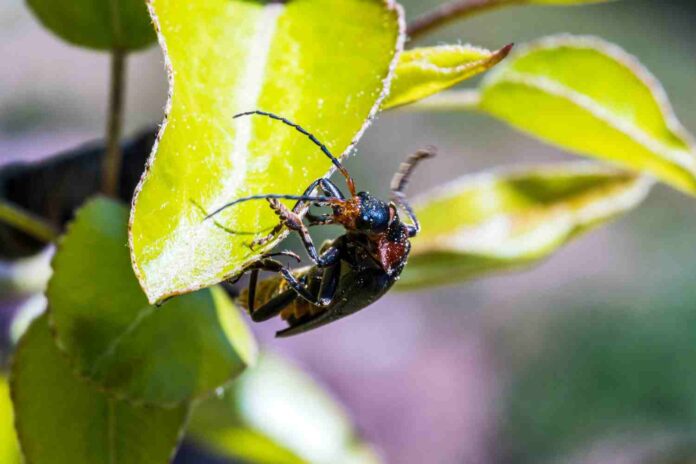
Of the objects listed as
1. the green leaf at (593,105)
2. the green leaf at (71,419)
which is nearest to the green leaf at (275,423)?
the green leaf at (71,419)

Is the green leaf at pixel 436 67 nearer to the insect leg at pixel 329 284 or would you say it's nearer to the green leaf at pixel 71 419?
the insect leg at pixel 329 284

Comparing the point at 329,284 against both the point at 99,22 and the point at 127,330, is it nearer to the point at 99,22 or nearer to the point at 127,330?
the point at 127,330

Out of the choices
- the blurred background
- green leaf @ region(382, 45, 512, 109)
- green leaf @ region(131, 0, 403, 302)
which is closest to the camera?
green leaf @ region(131, 0, 403, 302)

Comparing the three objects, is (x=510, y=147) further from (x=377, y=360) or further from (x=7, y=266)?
(x=7, y=266)

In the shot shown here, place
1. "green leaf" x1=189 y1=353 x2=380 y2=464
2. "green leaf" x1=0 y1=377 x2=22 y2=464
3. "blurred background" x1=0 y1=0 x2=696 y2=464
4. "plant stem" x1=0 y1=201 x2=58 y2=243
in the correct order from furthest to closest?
1. "blurred background" x1=0 y1=0 x2=696 y2=464
2. "green leaf" x1=189 y1=353 x2=380 y2=464
3. "green leaf" x1=0 y1=377 x2=22 y2=464
4. "plant stem" x1=0 y1=201 x2=58 y2=243

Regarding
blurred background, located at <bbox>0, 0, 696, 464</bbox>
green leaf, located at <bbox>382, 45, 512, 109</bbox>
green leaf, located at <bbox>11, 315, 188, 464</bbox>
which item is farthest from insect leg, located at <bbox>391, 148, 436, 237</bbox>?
blurred background, located at <bbox>0, 0, 696, 464</bbox>

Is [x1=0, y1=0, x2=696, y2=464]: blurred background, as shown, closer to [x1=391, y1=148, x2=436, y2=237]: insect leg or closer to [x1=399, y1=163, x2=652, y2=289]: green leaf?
[x1=399, y1=163, x2=652, y2=289]: green leaf
